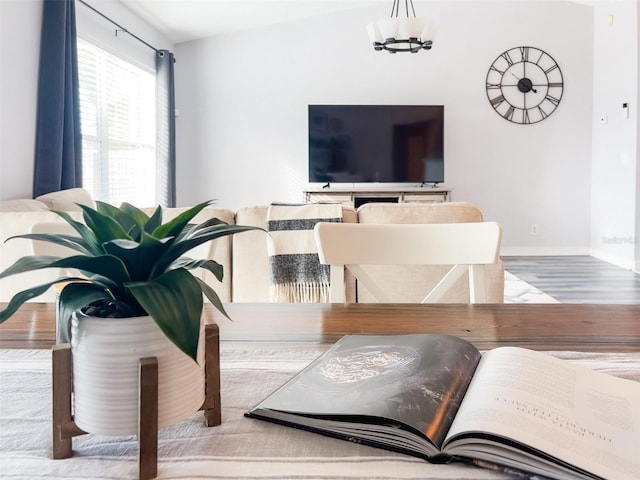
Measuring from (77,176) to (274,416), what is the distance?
3755mm

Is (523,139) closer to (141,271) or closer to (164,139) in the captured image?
(164,139)

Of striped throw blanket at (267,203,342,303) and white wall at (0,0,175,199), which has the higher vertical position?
white wall at (0,0,175,199)

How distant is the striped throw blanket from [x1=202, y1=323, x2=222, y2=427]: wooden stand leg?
6.37 feet

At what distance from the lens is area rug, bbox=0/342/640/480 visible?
0.54m

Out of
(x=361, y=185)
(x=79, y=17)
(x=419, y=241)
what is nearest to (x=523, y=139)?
(x=361, y=185)

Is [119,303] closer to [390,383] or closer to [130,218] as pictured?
[130,218]

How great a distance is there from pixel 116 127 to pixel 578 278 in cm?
418

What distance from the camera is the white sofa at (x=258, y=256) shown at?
98.7 inches

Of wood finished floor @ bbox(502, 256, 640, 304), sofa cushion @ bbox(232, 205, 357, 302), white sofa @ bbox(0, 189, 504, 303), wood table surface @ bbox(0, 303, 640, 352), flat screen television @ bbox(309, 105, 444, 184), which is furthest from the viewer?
flat screen television @ bbox(309, 105, 444, 184)

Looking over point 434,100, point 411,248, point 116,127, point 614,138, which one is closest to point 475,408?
point 411,248

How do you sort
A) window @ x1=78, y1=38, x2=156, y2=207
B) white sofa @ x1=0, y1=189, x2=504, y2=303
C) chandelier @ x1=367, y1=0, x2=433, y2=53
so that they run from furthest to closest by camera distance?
1. window @ x1=78, y1=38, x2=156, y2=207
2. chandelier @ x1=367, y1=0, x2=433, y2=53
3. white sofa @ x1=0, y1=189, x2=504, y2=303

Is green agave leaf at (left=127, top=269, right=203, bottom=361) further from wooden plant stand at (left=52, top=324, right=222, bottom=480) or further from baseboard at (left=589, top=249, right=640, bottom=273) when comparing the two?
baseboard at (left=589, top=249, right=640, bottom=273)

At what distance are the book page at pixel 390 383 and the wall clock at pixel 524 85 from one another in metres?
6.01

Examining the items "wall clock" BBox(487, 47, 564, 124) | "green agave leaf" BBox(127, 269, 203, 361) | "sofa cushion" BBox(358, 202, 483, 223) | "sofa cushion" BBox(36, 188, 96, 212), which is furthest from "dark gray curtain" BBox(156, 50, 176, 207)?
"green agave leaf" BBox(127, 269, 203, 361)
